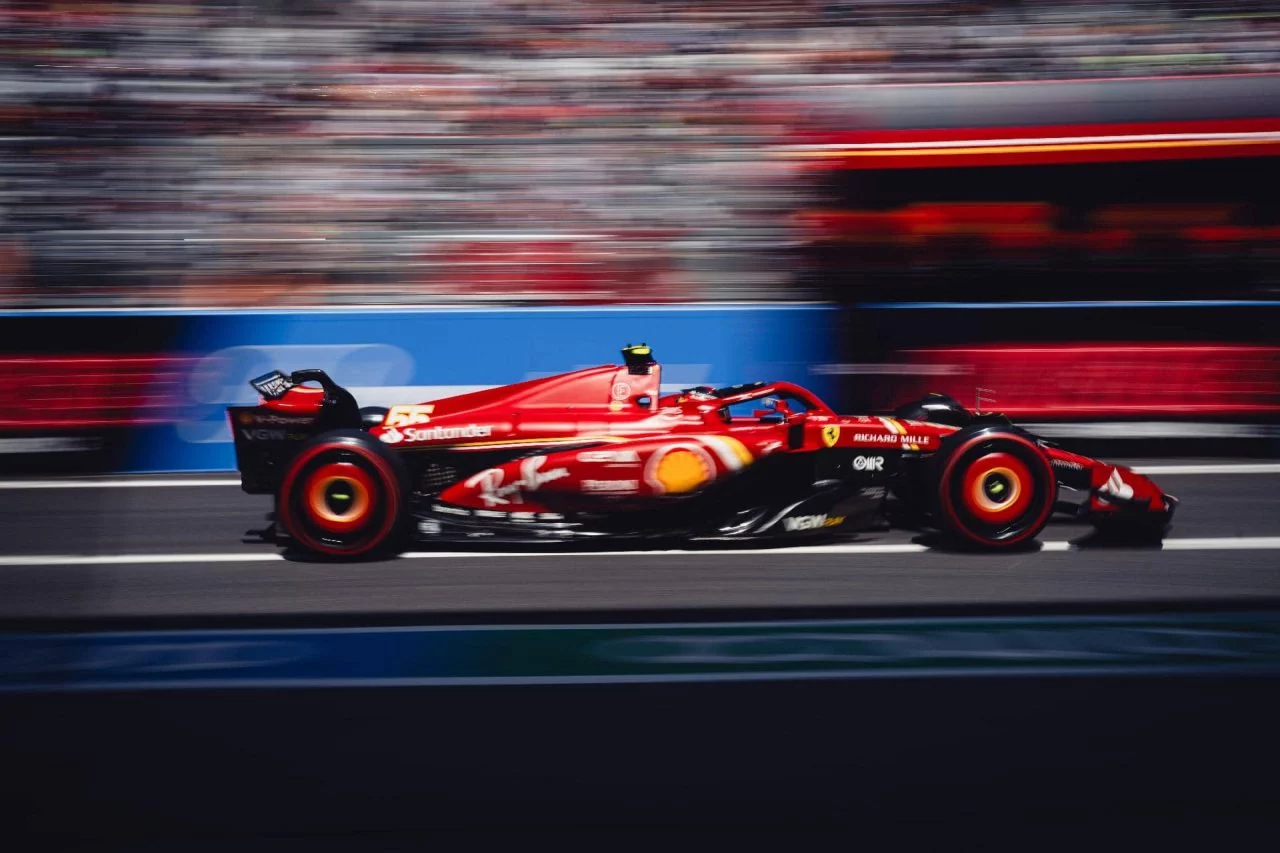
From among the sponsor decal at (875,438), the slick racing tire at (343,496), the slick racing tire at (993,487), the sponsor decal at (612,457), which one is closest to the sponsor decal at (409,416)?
the slick racing tire at (343,496)

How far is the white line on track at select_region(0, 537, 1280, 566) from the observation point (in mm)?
6516

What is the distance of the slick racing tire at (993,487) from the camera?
20.9 feet

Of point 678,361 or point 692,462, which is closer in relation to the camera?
point 692,462

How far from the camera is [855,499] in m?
6.48

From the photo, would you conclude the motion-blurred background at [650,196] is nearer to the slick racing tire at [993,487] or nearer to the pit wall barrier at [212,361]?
the pit wall barrier at [212,361]

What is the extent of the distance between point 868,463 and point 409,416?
7.88ft

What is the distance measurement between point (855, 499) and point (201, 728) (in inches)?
143

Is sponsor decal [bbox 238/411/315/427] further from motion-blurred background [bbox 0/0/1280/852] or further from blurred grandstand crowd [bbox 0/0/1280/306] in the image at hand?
blurred grandstand crowd [bbox 0/0/1280/306]

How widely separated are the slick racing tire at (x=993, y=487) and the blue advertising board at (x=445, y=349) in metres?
2.52

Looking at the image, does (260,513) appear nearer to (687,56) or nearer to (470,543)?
(470,543)

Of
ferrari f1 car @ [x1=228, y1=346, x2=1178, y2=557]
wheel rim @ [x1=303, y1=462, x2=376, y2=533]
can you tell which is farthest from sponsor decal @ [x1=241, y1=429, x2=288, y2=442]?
wheel rim @ [x1=303, y1=462, x2=376, y2=533]

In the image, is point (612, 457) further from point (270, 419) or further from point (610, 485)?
point (270, 419)

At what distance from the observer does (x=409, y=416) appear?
657cm

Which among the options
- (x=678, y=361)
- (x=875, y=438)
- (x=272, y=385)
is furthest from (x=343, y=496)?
(x=678, y=361)
